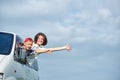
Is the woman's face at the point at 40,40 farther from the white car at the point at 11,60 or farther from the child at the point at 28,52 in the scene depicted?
the white car at the point at 11,60

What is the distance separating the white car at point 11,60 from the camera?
999cm

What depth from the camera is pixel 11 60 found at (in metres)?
10.3

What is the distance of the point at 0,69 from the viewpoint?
32.2ft

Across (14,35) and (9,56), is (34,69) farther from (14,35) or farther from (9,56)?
(9,56)

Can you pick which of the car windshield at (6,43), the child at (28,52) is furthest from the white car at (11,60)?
the child at (28,52)

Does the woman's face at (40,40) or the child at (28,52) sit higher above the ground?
the woman's face at (40,40)

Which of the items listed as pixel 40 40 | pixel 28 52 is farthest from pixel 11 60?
pixel 40 40

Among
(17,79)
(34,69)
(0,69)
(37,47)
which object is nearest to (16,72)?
(17,79)

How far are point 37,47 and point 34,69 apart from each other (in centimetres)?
149

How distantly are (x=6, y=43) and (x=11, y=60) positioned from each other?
32.4 inches

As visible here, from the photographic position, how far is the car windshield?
417 inches

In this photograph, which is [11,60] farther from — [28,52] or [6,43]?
[28,52]

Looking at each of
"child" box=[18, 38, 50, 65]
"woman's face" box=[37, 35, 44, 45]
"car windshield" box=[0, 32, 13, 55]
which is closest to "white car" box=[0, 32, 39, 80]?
"car windshield" box=[0, 32, 13, 55]

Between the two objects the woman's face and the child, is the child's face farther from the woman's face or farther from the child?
the woman's face
